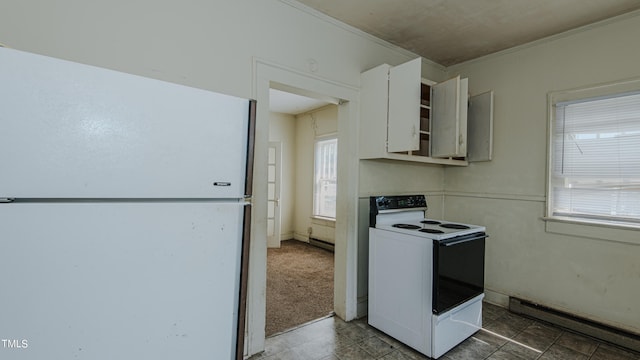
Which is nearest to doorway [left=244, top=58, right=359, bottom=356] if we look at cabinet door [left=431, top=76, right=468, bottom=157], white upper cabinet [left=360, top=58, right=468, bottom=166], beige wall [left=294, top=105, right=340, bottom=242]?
white upper cabinet [left=360, top=58, right=468, bottom=166]

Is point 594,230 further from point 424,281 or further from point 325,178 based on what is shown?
point 325,178

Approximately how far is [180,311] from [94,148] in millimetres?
614

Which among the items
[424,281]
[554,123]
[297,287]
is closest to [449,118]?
[554,123]

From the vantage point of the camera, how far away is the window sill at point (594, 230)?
2.27 m

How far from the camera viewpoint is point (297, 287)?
3.41 m

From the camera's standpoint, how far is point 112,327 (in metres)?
0.92

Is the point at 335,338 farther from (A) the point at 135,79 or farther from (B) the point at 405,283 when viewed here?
(A) the point at 135,79

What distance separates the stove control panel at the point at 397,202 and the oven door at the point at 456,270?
2.06 feet

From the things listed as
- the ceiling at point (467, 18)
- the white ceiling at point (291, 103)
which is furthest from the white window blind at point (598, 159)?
the white ceiling at point (291, 103)

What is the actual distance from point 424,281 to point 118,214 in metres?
1.93

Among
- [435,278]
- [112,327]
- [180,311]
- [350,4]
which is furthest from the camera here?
[350,4]

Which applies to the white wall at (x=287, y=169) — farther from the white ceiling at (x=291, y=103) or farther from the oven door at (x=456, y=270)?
the oven door at (x=456, y=270)

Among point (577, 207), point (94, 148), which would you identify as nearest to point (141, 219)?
point (94, 148)

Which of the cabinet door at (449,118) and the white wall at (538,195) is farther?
the cabinet door at (449,118)
